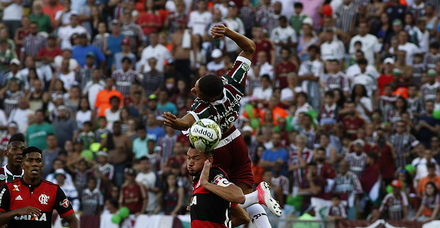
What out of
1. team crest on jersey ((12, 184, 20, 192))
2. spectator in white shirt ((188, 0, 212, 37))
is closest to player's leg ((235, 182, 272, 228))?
team crest on jersey ((12, 184, 20, 192))

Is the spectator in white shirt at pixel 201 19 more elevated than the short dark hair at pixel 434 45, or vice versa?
the spectator in white shirt at pixel 201 19

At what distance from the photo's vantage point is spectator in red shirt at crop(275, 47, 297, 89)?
22.3 meters

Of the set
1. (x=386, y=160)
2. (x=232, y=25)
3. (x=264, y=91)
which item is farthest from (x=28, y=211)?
(x=232, y=25)

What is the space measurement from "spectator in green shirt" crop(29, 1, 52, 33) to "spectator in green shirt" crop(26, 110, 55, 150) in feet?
16.4

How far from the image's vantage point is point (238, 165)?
11242 mm

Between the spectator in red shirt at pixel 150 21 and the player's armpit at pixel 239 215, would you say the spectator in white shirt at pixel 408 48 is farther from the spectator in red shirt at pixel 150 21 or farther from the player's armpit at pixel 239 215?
the player's armpit at pixel 239 215

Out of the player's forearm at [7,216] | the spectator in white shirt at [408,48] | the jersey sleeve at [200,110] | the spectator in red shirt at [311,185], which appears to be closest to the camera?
the player's forearm at [7,216]

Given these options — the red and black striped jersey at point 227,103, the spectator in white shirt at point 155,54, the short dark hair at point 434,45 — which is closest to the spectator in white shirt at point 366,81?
the short dark hair at point 434,45

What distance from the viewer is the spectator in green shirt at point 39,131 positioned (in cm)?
2103

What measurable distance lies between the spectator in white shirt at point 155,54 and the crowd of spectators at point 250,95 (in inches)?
1.6

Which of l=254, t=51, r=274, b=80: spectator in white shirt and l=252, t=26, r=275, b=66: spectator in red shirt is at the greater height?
l=252, t=26, r=275, b=66: spectator in red shirt

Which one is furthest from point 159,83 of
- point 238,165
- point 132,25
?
point 238,165

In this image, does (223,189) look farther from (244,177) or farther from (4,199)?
(4,199)

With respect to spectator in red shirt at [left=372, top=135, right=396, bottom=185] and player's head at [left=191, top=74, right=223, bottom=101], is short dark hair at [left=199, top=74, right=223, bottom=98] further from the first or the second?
spectator in red shirt at [left=372, top=135, right=396, bottom=185]
